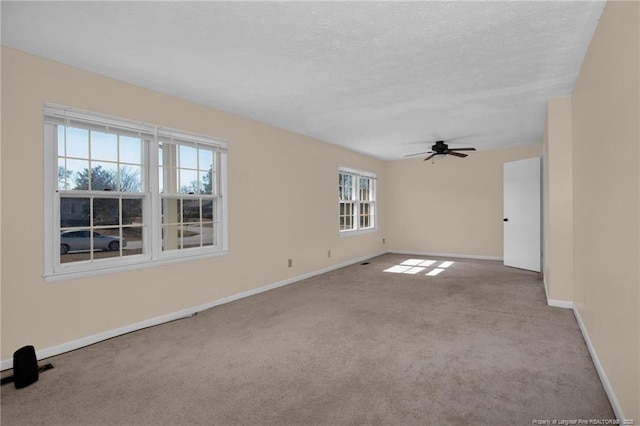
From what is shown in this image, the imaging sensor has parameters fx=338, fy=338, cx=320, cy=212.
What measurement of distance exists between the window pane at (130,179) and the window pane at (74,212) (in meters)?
0.36

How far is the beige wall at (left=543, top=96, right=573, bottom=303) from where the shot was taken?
150 inches

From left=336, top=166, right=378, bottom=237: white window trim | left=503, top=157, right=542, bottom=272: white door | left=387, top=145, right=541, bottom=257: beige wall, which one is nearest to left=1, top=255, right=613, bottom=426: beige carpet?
left=503, top=157, right=542, bottom=272: white door

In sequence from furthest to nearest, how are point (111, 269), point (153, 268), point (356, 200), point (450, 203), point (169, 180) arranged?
point (450, 203), point (356, 200), point (169, 180), point (153, 268), point (111, 269)

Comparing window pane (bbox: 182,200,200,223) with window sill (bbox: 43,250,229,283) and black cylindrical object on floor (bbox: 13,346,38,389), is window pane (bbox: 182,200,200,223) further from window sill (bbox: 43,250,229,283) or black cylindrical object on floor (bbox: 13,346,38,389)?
black cylindrical object on floor (bbox: 13,346,38,389)

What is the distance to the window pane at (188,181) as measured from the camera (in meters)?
3.92

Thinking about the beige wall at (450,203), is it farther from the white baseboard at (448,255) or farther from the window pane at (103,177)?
the window pane at (103,177)

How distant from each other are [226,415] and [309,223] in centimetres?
406

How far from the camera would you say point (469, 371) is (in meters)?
2.44

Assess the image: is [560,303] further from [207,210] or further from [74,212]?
[74,212]

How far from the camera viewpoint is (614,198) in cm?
196

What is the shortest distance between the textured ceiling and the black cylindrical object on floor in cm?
226

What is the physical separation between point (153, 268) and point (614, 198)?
12.6ft

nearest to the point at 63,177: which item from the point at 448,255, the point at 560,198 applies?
the point at 560,198

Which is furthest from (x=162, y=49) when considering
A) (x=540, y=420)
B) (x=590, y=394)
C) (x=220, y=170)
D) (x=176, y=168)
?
(x=590, y=394)
